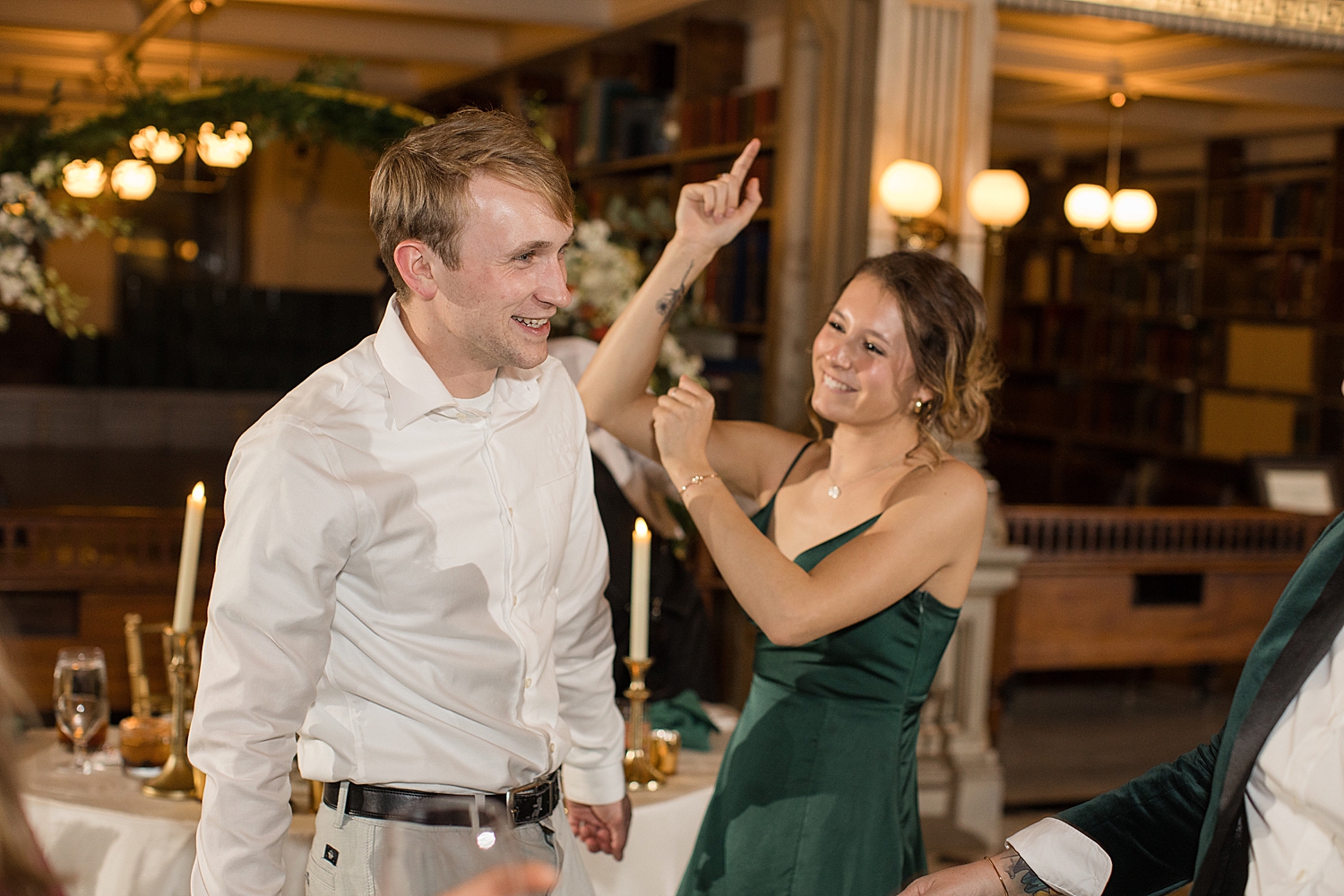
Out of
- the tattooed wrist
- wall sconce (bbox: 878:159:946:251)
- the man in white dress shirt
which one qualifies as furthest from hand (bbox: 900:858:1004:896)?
wall sconce (bbox: 878:159:946:251)

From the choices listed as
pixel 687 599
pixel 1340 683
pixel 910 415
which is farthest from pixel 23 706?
pixel 687 599

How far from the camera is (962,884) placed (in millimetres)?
1510

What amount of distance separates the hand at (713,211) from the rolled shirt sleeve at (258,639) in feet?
2.69

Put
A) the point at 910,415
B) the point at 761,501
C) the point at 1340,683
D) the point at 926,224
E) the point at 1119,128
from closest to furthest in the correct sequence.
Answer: the point at 1340,683 < the point at 910,415 < the point at 761,501 < the point at 926,224 < the point at 1119,128

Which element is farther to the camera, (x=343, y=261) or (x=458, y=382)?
(x=343, y=261)

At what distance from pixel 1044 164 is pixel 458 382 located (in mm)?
8540

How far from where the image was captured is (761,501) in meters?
2.17

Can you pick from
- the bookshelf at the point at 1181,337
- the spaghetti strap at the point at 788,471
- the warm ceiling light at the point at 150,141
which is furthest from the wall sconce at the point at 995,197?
the warm ceiling light at the point at 150,141

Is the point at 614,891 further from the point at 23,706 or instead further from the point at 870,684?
the point at 23,706

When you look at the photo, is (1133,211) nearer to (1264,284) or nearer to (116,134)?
Result: (1264,284)

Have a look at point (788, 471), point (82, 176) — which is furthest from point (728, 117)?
point (788, 471)

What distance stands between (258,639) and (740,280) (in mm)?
4191

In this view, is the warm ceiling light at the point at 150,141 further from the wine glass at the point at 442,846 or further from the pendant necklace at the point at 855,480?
the wine glass at the point at 442,846

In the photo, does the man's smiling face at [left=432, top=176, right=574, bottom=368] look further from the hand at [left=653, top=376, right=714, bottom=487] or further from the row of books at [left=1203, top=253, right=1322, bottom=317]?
the row of books at [left=1203, top=253, right=1322, bottom=317]
